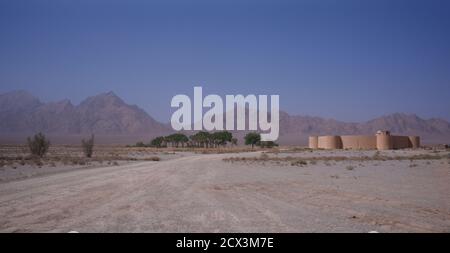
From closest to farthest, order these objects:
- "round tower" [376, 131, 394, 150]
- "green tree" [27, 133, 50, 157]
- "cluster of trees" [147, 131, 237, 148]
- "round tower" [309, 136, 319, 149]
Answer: "green tree" [27, 133, 50, 157]
"round tower" [376, 131, 394, 150]
"round tower" [309, 136, 319, 149]
"cluster of trees" [147, 131, 237, 148]

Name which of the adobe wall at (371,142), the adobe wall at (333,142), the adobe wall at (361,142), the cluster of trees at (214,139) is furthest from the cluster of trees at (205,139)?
the adobe wall at (361,142)

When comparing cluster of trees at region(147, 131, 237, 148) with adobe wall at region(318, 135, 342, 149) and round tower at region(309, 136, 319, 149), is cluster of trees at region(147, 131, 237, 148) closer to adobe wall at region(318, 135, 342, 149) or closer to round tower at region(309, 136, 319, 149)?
round tower at region(309, 136, 319, 149)

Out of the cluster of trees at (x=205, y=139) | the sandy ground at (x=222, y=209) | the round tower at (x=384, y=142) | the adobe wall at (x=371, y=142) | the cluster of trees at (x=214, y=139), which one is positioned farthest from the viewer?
the cluster of trees at (x=205, y=139)

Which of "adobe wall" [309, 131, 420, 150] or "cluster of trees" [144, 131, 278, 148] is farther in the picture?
"cluster of trees" [144, 131, 278, 148]

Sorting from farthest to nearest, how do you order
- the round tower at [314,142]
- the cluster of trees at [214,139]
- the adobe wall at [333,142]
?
the cluster of trees at [214,139] < the round tower at [314,142] < the adobe wall at [333,142]

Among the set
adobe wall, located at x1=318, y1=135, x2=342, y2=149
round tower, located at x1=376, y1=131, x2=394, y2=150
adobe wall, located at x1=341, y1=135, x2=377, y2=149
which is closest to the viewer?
round tower, located at x1=376, y1=131, x2=394, y2=150

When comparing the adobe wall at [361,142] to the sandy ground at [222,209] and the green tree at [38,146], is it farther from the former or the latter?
the sandy ground at [222,209]

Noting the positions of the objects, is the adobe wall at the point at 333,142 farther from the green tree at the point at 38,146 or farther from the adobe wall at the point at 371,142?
the green tree at the point at 38,146

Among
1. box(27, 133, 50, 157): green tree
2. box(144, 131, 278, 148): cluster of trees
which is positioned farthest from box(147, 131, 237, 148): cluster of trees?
box(27, 133, 50, 157): green tree

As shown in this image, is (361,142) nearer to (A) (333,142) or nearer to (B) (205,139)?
(A) (333,142)

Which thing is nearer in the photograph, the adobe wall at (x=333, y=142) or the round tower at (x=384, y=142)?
the round tower at (x=384, y=142)
